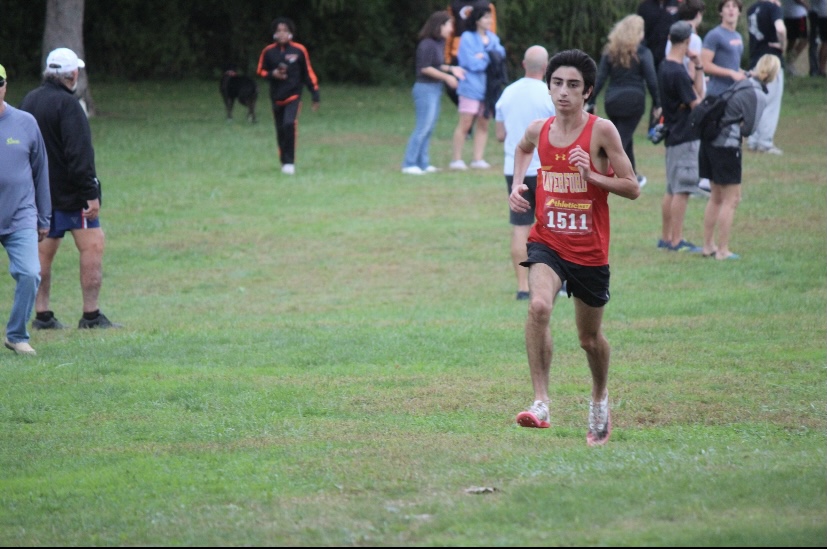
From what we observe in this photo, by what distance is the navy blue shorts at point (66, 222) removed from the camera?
34.1ft

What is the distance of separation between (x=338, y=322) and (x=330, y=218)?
200 inches

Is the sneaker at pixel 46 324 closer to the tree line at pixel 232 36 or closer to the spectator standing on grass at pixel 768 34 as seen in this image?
the spectator standing on grass at pixel 768 34

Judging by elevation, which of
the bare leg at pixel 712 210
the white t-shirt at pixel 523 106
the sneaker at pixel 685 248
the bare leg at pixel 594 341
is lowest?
the sneaker at pixel 685 248

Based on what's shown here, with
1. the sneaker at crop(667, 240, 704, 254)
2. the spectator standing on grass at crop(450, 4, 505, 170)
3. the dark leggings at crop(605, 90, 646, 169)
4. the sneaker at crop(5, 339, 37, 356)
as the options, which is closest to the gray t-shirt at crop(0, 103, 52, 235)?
the sneaker at crop(5, 339, 37, 356)

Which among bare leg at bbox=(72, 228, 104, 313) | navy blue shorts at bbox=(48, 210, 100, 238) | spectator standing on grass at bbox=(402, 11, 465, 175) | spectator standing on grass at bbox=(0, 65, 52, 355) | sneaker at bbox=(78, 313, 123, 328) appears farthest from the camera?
spectator standing on grass at bbox=(402, 11, 465, 175)

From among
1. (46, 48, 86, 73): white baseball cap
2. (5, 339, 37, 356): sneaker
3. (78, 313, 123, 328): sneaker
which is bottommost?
(78, 313, 123, 328): sneaker

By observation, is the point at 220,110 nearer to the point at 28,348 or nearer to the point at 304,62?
the point at 304,62

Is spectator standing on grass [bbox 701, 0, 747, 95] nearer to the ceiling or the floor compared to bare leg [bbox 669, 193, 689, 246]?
nearer to the ceiling

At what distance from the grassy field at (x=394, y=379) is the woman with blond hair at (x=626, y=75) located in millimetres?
1495

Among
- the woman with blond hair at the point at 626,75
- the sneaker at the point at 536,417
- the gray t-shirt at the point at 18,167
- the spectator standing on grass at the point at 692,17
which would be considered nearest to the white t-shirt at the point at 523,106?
the woman with blond hair at the point at 626,75

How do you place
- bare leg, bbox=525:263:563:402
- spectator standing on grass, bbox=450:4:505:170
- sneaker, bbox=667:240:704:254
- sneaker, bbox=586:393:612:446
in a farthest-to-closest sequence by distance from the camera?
spectator standing on grass, bbox=450:4:505:170 → sneaker, bbox=667:240:704:254 → sneaker, bbox=586:393:612:446 → bare leg, bbox=525:263:563:402

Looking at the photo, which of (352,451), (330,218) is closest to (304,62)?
(330,218)

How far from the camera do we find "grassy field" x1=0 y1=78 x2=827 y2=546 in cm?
518

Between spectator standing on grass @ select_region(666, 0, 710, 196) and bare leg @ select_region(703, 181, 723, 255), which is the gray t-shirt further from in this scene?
spectator standing on grass @ select_region(666, 0, 710, 196)
